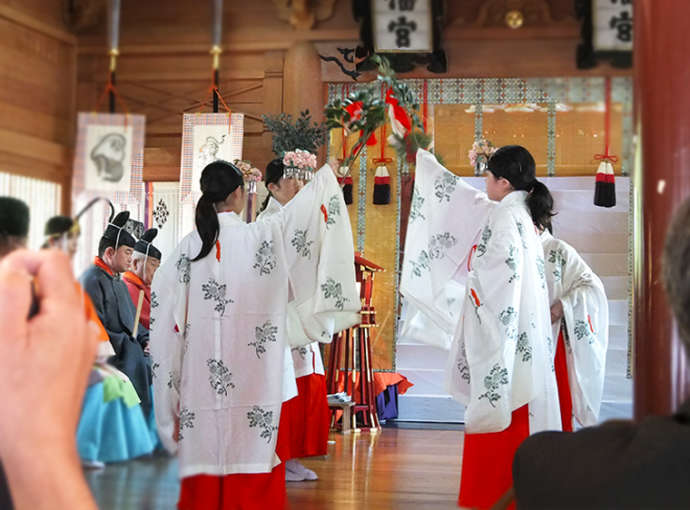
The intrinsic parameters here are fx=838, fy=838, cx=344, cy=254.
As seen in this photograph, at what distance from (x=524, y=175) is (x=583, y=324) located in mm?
754

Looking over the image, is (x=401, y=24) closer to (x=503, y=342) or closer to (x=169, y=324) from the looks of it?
(x=503, y=342)

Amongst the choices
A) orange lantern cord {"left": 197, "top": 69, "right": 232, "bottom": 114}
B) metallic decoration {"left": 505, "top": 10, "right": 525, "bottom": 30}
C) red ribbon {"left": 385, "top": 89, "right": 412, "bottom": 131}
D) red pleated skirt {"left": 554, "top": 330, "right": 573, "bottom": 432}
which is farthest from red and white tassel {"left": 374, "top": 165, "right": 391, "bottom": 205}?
orange lantern cord {"left": 197, "top": 69, "right": 232, "bottom": 114}

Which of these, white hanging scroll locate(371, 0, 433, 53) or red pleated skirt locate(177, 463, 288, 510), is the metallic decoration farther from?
red pleated skirt locate(177, 463, 288, 510)

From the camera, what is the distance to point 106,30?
0.69 meters

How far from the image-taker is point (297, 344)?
122 inches

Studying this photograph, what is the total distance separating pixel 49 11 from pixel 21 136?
4.0 inches

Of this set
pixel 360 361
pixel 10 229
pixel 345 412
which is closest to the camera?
pixel 10 229

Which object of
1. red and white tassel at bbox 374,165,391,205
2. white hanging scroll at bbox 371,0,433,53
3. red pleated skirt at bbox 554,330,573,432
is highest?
red and white tassel at bbox 374,165,391,205

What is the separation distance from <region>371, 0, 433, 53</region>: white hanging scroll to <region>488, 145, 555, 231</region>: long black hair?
1.21m

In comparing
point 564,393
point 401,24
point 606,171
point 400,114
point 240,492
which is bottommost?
point 240,492

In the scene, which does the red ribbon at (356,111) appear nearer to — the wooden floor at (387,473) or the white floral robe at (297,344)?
the white floral robe at (297,344)

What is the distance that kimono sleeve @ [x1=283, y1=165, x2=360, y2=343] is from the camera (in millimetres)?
2777

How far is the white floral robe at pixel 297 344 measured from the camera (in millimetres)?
3000

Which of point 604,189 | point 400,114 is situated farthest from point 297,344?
point 604,189
